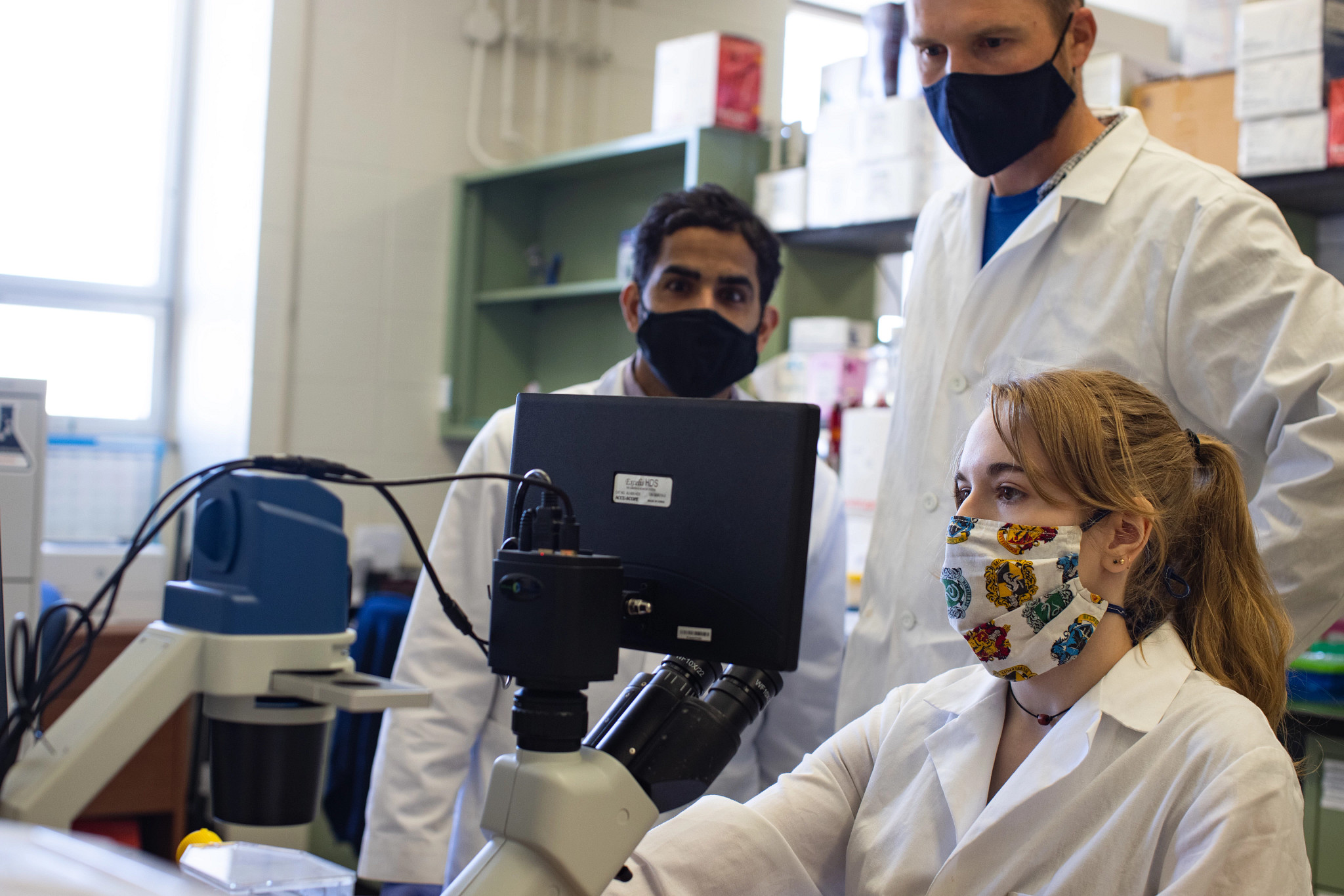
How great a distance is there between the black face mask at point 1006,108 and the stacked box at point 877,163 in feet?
3.63

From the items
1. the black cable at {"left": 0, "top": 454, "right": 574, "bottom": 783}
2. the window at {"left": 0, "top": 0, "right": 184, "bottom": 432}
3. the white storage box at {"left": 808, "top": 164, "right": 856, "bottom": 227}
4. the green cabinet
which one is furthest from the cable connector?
the window at {"left": 0, "top": 0, "right": 184, "bottom": 432}

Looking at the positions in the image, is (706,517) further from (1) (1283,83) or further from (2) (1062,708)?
(1) (1283,83)

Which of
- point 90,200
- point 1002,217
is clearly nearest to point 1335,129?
point 1002,217

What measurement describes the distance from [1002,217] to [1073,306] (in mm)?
217

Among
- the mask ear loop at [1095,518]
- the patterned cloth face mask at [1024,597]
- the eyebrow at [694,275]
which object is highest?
the eyebrow at [694,275]

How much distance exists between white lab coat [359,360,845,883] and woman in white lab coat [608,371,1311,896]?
390 mm

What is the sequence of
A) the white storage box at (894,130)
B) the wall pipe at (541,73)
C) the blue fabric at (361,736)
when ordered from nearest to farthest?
the white storage box at (894,130) < the blue fabric at (361,736) < the wall pipe at (541,73)

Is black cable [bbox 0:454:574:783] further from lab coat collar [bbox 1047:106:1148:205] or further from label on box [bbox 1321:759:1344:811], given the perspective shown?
label on box [bbox 1321:759:1344:811]

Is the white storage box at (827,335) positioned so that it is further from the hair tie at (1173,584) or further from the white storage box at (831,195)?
the hair tie at (1173,584)

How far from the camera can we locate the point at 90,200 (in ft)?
13.4

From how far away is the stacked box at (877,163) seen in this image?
273cm

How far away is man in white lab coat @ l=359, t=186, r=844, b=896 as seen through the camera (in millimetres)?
1559

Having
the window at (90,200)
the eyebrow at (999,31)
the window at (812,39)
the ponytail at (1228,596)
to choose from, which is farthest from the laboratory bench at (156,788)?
the window at (812,39)

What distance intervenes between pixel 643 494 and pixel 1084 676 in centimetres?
50
